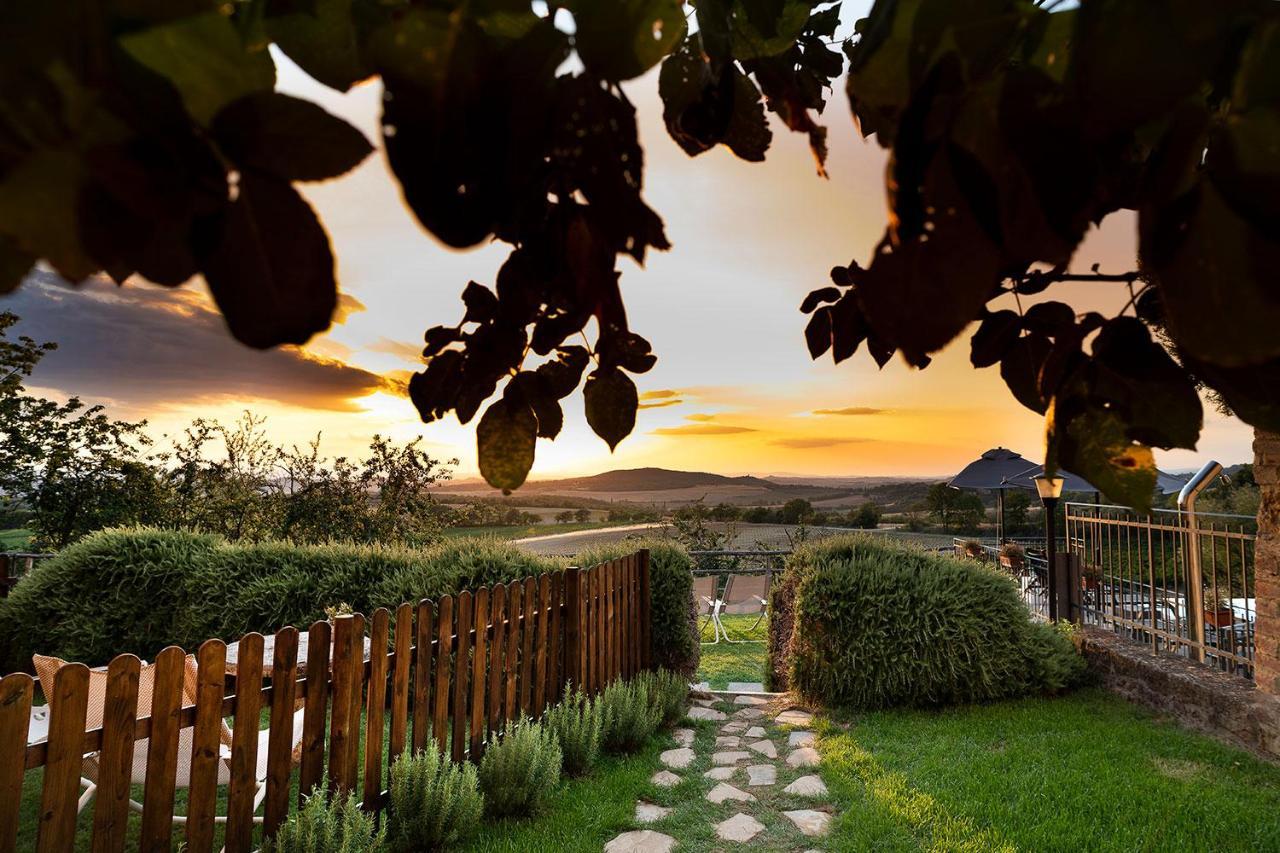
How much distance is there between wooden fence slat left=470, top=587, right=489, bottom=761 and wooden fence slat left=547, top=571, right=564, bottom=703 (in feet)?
2.28

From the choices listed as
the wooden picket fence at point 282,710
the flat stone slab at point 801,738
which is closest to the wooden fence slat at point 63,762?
the wooden picket fence at point 282,710

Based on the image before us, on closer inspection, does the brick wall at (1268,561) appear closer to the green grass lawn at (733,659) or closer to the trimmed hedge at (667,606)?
the trimmed hedge at (667,606)

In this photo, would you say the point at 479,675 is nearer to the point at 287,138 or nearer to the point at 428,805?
the point at 428,805

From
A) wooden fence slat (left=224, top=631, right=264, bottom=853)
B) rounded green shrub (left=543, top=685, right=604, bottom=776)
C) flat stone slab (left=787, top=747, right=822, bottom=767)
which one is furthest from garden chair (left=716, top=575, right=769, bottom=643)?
wooden fence slat (left=224, top=631, right=264, bottom=853)

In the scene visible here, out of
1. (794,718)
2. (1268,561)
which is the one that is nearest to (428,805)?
(794,718)

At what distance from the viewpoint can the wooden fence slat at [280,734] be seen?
9.28 ft

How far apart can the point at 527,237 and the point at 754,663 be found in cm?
933

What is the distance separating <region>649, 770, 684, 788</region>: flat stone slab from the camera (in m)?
4.18

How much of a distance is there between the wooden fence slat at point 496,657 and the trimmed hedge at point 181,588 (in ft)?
6.85

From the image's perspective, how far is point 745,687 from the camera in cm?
716

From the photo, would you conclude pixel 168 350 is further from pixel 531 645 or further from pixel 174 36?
pixel 174 36

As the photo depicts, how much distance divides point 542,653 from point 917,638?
294cm

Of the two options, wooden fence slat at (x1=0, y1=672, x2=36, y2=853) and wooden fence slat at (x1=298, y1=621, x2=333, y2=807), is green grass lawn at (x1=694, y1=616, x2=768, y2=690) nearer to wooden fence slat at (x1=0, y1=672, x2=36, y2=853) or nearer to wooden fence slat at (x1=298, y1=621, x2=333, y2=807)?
wooden fence slat at (x1=298, y1=621, x2=333, y2=807)

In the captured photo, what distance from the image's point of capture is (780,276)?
5117mm
